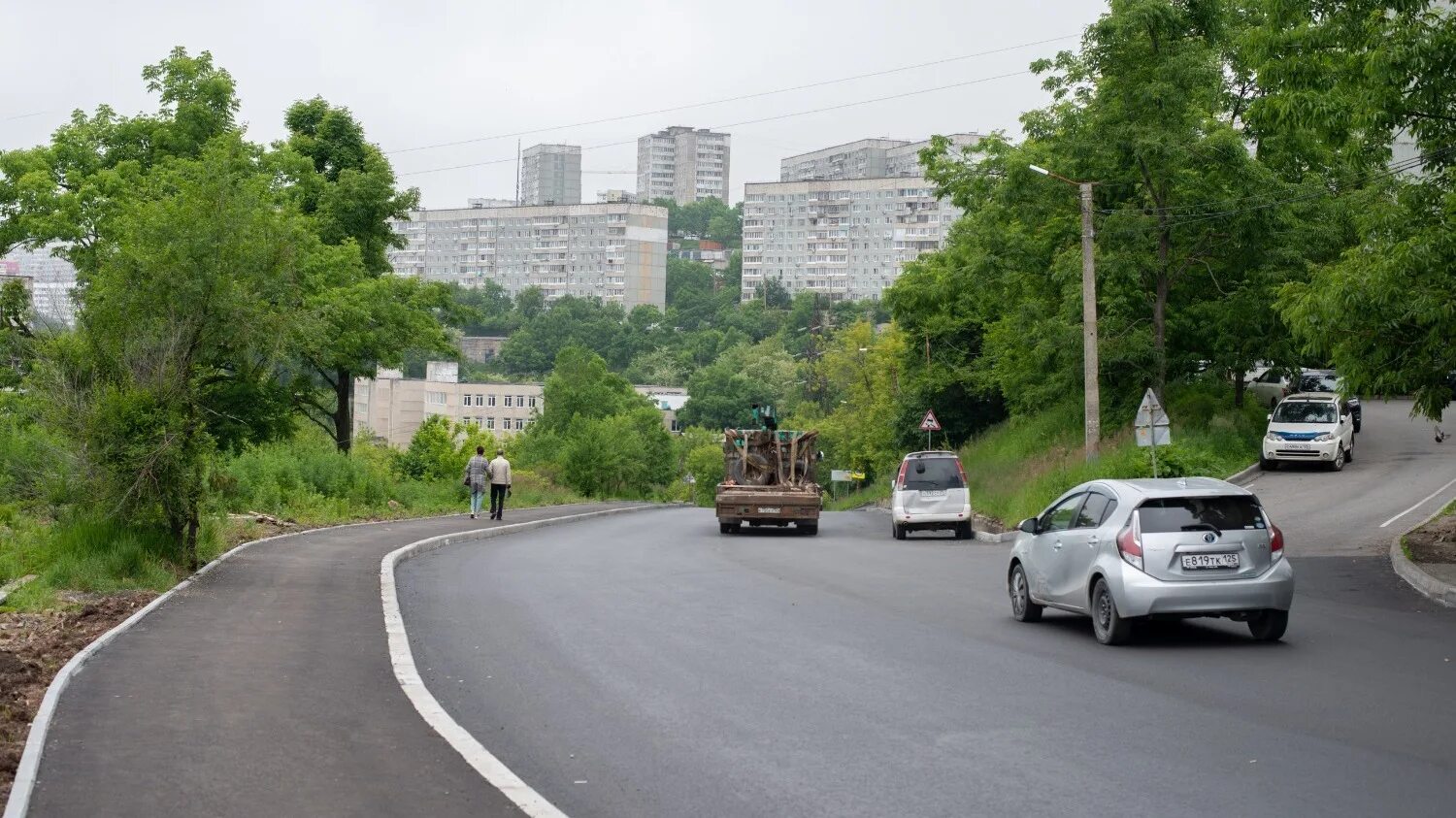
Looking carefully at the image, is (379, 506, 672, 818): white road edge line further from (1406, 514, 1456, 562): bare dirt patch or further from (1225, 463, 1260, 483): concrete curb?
(1225, 463, 1260, 483): concrete curb

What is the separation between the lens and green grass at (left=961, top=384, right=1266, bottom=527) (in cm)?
3266

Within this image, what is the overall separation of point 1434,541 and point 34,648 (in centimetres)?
1932

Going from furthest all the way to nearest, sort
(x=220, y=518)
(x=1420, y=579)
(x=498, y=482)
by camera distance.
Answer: (x=498, y=482), (x=220, y=518), (x=1420, y=579)

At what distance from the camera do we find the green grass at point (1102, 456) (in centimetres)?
3266

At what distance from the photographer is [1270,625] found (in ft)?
44.4

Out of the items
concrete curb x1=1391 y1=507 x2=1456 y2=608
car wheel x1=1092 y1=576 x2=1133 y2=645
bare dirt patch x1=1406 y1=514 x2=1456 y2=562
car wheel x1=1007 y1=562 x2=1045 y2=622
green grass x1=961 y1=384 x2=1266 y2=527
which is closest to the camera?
car wheel x1=1092 y1=576 x2=1133 y2=645

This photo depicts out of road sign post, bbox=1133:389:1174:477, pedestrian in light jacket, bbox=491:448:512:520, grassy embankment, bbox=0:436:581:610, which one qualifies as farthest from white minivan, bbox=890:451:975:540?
grassy embankment, bbox=0:436:581:610

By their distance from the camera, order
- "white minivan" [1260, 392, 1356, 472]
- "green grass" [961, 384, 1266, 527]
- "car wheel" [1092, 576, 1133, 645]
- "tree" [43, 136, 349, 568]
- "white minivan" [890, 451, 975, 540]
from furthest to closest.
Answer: "white minivan" [1260, 392, 1356, 472]
"white minivan" [890, 451, 975, 540]
"green grass" [961, 384, 1266, 527]
"tree" [43, 136, 349, 568]
"car wheel" [1092, 576, 1133, 645]

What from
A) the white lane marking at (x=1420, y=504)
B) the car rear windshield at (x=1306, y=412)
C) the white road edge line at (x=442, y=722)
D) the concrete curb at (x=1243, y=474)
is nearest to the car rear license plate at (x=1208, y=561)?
the white road edge line at (x=442, y=722)

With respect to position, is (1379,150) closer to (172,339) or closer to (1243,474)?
(172,339)

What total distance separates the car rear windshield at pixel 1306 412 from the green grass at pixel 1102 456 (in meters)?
1.61

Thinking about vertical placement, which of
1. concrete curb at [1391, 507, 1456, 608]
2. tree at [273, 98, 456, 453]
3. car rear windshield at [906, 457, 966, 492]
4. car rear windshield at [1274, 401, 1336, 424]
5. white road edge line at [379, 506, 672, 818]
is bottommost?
white road edge line at [379, 506, 672, 818]

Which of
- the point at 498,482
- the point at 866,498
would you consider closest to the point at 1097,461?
the point at 498,482

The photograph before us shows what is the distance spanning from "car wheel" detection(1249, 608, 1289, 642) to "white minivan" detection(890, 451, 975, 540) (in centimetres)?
1927
